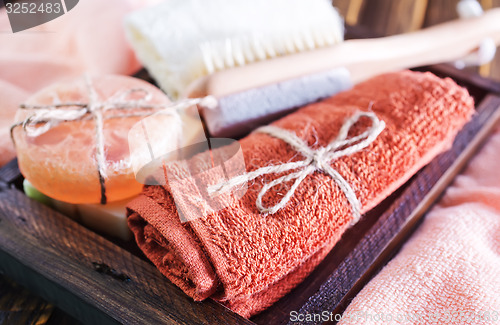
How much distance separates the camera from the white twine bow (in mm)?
365

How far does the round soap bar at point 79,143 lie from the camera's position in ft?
1.35

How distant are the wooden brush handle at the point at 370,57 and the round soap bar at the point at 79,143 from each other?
0.31 feet

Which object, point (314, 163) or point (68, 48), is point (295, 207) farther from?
point (68, 48)

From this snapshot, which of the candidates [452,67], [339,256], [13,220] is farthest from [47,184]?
[452,67]

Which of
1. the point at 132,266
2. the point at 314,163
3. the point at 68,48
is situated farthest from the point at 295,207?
the point at 68,48

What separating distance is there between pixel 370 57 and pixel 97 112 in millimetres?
337

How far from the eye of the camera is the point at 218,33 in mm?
569

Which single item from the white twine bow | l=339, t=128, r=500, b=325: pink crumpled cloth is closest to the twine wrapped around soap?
the white twine bow

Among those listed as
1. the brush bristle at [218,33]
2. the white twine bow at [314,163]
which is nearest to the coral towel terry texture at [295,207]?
the white twine bow at [314,163]

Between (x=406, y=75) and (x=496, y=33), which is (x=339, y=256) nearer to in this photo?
(x=406, y=75)

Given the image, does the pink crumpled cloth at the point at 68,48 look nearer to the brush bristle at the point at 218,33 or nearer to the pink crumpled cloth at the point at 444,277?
the brush bristle at the point at 218,33

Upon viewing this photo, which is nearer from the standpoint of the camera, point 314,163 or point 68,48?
point 314,163

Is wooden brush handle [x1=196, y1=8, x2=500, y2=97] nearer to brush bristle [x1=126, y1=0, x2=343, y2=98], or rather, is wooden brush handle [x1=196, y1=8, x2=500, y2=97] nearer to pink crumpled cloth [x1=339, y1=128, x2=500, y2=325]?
brush bristle [x1=126, y1=0, x2=343, y2=98]

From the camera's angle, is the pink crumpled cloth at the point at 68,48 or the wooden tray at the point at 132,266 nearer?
the wooden tray at the point at 132,266
